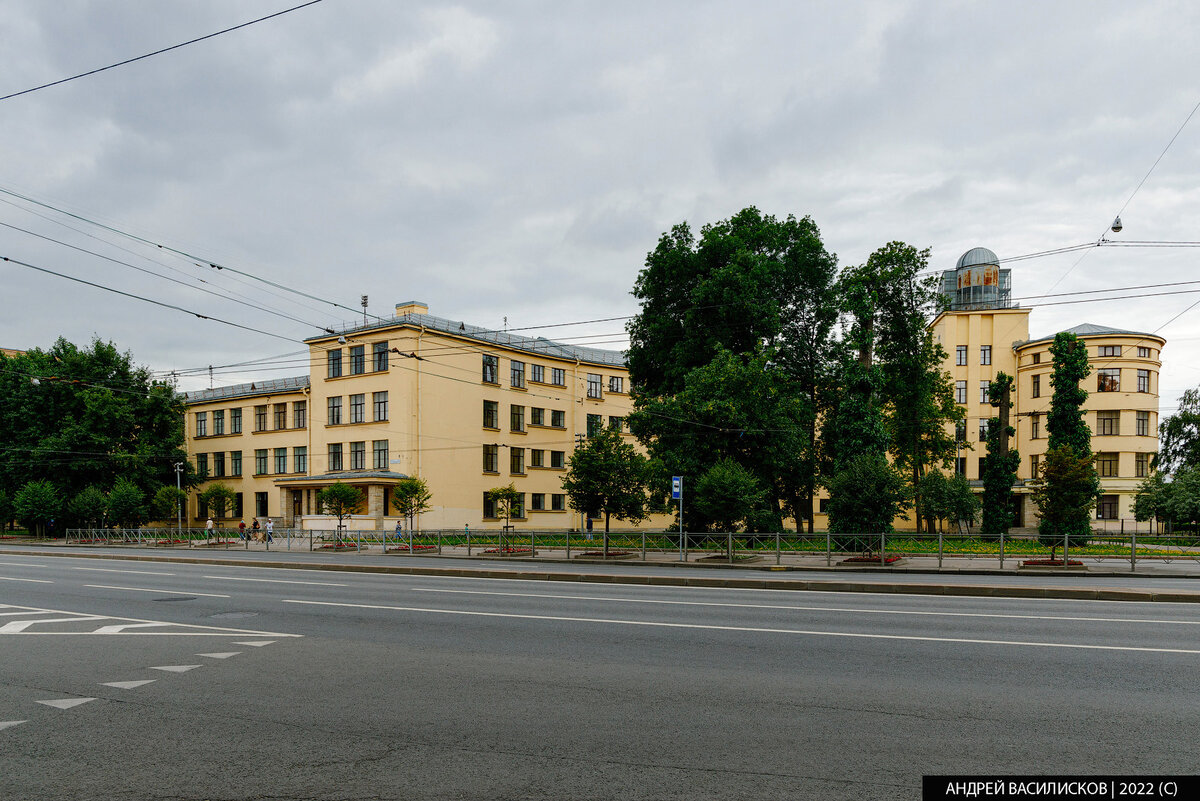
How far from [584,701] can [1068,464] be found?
30558mm

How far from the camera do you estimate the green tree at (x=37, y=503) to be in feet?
175

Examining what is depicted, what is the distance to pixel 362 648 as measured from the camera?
9.60 meters

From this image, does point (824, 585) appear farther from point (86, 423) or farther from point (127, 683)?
point (86, 423)

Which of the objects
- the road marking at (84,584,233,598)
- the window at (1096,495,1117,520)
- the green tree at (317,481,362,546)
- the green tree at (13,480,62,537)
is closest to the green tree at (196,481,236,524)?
the green tree at (13,480,62,537)

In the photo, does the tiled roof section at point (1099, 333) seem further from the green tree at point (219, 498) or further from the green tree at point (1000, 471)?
the green tree at point (219, 498)

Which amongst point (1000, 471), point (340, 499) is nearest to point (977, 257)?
point (1000, 471)

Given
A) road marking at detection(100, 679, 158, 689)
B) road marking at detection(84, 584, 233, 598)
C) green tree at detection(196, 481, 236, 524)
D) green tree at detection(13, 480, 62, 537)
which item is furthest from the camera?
green tree at detection(196, 481, 236, 524)

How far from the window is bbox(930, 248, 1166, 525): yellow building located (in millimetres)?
63

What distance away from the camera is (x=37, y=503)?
53.8 metres

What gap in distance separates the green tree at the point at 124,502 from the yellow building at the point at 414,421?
28.4 feet

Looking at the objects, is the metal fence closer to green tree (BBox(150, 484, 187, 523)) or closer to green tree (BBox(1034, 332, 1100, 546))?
green tree (BBox(1034, 332, 1100, 546))

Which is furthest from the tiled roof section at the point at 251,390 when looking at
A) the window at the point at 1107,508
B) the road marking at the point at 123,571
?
the window at the point at 1107,508

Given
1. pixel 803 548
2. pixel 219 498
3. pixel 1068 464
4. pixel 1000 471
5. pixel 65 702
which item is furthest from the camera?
pixel 219 498

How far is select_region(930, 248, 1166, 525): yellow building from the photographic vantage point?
196 ft
